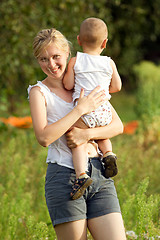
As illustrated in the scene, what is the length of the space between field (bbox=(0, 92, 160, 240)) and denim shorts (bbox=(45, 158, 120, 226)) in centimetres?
34

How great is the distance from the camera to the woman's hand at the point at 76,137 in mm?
1817

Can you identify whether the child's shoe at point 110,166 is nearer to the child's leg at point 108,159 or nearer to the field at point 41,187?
the child's leg at point 108,159

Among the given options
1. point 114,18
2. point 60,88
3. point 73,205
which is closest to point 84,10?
point 114,18

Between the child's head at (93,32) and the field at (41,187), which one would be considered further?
the field at (41,187)

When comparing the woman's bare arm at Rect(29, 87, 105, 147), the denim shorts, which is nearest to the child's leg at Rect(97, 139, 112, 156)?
the denim shorts

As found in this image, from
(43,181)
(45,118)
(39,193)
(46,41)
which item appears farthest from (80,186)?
(39,193)

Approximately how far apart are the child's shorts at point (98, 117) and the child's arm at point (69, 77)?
17 centimetres

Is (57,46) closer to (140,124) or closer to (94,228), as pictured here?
(94,228)

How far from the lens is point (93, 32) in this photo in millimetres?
1843

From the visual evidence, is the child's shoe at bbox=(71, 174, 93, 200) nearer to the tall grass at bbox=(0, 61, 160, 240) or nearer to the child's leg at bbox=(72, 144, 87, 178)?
the child's leg at bbox=(72, 144, 87, 178)

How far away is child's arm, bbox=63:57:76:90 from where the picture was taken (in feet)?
6.18

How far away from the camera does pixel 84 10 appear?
5863 mm

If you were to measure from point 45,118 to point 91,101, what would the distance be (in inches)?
9.0

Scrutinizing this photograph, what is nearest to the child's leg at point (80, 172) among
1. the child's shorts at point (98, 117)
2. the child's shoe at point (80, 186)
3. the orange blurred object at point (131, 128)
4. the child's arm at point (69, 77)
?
the child's shoe at point (80, 186)
